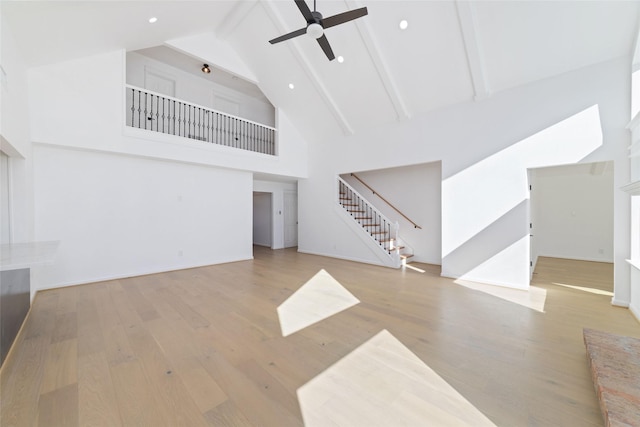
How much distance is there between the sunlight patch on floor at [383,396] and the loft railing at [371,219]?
407 cm

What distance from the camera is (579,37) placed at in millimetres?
3488

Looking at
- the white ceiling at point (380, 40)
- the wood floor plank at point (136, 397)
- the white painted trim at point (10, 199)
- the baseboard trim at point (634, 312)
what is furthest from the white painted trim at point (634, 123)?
the white painted trim at point (10, 199)

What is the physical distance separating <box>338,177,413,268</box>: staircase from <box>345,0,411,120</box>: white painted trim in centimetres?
240

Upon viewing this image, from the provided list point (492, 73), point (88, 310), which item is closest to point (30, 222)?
point (88, 310)

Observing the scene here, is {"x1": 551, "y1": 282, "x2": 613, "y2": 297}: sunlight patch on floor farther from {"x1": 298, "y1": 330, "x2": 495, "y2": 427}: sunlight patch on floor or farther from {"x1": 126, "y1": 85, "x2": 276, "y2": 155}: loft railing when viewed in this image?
{"x1": 126, "y1": 85, "x2": 276, "y2": 155}: loft railing

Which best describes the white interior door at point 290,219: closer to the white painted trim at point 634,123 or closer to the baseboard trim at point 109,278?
the baseboard trim at point 109,278

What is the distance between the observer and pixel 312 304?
11.7 ft

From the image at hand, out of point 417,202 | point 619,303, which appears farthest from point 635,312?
point 417,202

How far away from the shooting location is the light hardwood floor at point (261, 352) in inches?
65.0

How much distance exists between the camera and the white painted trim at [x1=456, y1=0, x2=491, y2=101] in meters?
3.74

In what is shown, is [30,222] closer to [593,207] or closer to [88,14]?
[88,14]

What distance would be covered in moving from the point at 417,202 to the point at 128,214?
21.9ft

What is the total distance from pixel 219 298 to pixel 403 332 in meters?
2.68

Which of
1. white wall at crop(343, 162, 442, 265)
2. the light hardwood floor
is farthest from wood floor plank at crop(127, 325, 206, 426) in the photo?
white wall at crop(343, 162, 442, 265)
